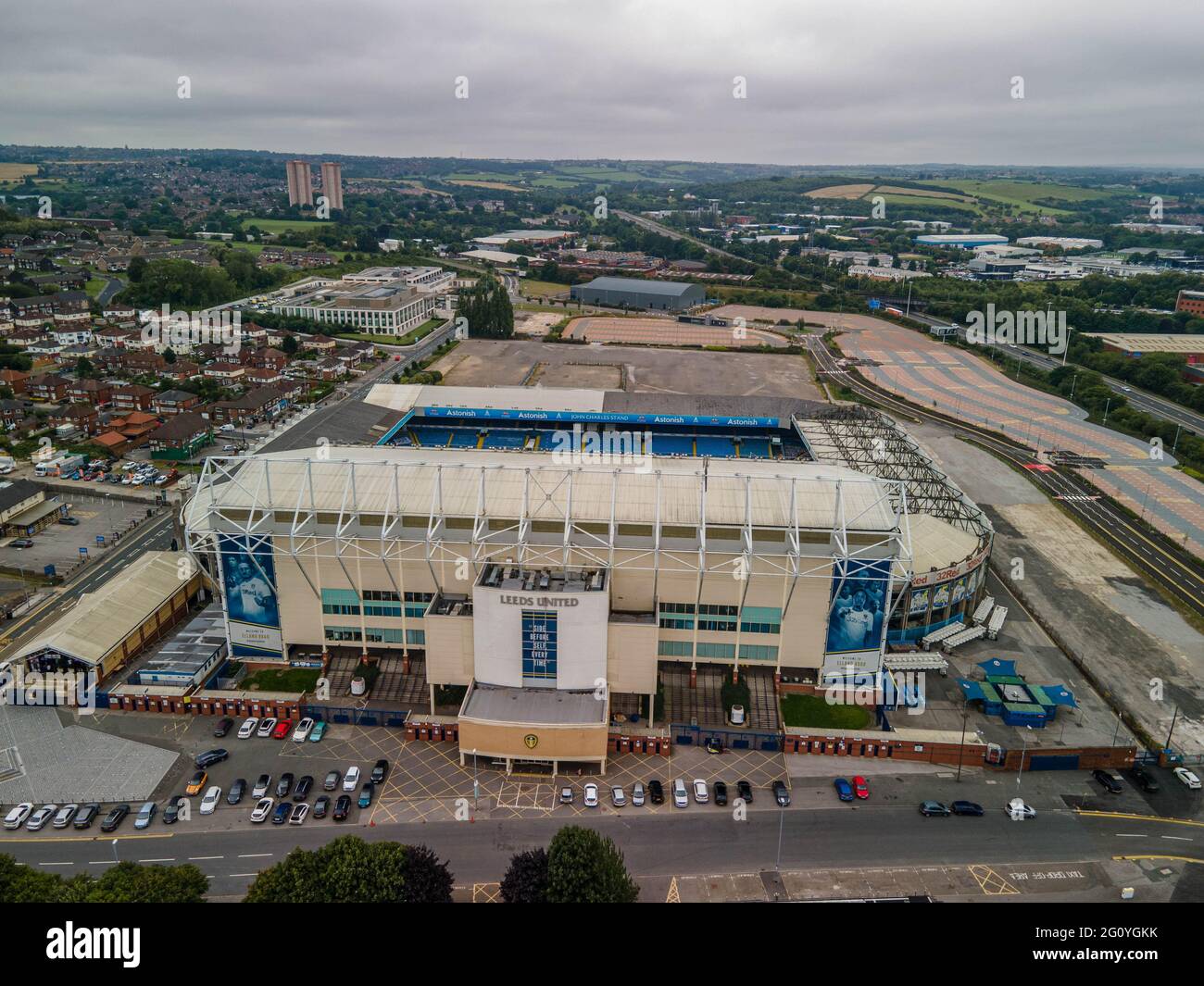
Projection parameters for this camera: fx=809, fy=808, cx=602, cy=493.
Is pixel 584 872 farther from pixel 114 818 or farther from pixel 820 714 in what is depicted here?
pixel 114 818

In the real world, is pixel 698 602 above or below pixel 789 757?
above

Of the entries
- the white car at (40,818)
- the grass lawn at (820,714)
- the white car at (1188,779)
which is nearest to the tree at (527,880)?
the grass lawn at (820,714)

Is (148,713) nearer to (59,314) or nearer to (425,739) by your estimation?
(425,739)

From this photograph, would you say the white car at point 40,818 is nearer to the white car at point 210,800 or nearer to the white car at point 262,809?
the white car at point 210,800

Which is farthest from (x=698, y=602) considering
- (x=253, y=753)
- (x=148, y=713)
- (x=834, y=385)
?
(x=834, y=385)

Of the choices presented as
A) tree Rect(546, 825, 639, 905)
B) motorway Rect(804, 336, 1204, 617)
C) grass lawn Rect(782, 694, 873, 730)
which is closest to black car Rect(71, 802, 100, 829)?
tree Rect(546, 825, 639, 905)
